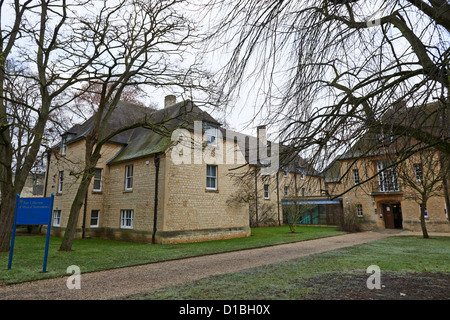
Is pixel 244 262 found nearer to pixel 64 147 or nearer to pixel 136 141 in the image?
pixel 136 141

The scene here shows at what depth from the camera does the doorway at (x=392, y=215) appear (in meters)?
25.0

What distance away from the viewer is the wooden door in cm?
2502

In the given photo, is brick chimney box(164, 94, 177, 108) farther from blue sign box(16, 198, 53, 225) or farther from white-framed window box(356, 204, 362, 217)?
white-framed window box(356, 204, 362, 217)

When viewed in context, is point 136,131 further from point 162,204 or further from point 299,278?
point 299,278

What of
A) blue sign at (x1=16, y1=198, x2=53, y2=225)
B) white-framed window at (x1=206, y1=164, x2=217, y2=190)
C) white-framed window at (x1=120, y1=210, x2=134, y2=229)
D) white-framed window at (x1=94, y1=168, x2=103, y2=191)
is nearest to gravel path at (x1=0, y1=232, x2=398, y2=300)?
blue sign at (x1=16, y1=198, x2=53, y2=225)

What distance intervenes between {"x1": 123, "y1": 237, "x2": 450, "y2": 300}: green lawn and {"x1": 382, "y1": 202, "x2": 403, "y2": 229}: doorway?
55.6 ft

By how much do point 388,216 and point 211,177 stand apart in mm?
18111

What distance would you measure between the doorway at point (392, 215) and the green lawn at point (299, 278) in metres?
16.9

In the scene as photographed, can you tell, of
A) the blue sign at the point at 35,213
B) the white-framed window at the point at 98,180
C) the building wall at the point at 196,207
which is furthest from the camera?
the white-framed window at the point at 98,180

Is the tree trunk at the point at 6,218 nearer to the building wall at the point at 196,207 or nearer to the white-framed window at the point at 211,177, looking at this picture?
the building wall at the point at 196,207

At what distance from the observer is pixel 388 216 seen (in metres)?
25.2

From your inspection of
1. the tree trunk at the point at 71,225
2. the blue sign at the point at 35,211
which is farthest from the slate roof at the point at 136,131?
the blue sign at the point at 35,211

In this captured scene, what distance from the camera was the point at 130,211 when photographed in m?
16.8

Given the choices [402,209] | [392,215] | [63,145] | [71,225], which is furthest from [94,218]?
[392,215]
